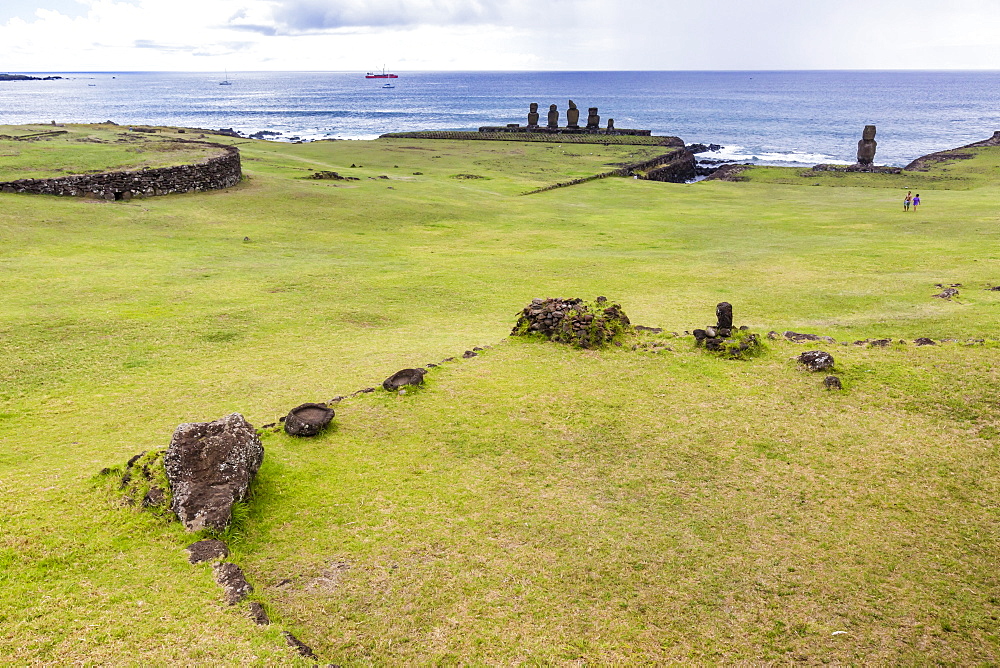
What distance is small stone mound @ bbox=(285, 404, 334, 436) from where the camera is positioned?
13711 mm

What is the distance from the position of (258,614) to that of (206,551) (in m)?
1.71

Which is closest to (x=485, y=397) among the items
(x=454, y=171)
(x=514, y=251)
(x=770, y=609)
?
(x=770, y=609)

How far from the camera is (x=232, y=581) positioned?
934cm

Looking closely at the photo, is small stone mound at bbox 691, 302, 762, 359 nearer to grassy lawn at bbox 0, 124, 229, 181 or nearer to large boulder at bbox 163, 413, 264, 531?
large boulder at bbox 163, 413, 264, 531

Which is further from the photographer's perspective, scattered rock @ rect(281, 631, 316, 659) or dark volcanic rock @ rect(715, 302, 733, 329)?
dark volcanic rock @ rect(715, 302, 733, 329)

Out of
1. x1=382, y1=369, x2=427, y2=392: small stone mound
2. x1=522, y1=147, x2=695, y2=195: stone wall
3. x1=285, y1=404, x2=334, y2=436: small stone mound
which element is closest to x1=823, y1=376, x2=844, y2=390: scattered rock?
x1=382, y1=369, x2=427, y2=392: small stone mound

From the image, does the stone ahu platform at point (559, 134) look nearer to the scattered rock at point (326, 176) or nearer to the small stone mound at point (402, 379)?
the scattered rock at point (326, 176)

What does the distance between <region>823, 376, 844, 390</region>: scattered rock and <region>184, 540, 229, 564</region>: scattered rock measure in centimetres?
1375

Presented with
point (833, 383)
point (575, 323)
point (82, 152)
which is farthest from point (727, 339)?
point (82, 152)

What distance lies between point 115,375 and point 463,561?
11.6 m

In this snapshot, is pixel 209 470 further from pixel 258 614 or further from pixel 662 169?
pixel 662 169

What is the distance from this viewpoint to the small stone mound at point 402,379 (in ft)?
52.5

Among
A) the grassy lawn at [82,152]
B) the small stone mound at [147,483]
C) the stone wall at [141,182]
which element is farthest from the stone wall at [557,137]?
the small stone mound at [147,483]

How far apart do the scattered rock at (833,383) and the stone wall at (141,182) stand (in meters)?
36.5
